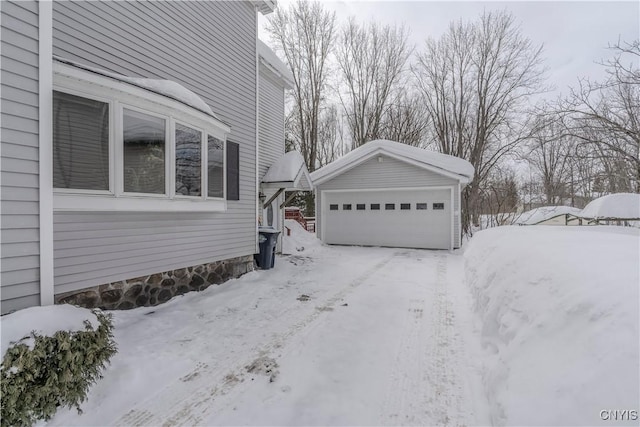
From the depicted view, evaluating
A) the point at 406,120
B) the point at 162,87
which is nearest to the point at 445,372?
the point at 162,87

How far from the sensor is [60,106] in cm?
338

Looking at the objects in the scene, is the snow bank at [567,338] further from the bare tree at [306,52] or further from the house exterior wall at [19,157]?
the bare tree at [306,52]

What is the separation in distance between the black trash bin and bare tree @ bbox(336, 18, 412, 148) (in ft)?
47.6

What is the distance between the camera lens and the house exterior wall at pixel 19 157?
103 inches

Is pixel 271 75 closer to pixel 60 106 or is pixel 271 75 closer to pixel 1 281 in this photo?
pixel 60 106

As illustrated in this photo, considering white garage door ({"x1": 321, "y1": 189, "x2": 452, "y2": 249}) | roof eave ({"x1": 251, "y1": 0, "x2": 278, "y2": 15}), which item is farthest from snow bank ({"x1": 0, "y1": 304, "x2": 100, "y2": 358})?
white garage door ({"x1": 321, "y1": 189, "x2": 452, "y2": 249})

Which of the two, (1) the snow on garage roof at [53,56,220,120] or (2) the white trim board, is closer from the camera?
(1) the snow on garage roof at [53,56,220,120]

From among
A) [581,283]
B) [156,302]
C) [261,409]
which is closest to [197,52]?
[156,302]

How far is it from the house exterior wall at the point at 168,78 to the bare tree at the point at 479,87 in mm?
12834

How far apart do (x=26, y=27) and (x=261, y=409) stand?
386 centimetres

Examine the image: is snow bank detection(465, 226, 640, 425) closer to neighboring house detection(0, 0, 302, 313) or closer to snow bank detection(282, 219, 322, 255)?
neighboring house detection(0, 0, 302, 313)

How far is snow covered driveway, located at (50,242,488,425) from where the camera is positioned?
244 cm

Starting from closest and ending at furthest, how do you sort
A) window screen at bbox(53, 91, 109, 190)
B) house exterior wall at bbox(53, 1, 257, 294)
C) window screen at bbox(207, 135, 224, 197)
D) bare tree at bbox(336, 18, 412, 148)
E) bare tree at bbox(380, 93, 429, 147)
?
window screen at bbox(53, 91, 109, 190) < house exterior wall at bbox(53, 1, 257, 294) < window screen at bbox(207, 135, 224, 197) < bare tree at bbox(336, 18, 412, 148) < bare tree at bbox(380, 93, 429, 147)

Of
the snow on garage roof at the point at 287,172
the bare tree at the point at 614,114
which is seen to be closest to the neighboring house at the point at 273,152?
the snow on garage roof at the point at 287,172
